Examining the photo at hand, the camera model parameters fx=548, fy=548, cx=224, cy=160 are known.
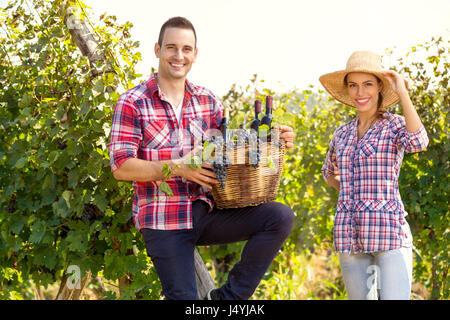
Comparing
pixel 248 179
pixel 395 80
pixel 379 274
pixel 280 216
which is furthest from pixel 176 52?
pixel 379 274

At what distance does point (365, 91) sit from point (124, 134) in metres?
1.12

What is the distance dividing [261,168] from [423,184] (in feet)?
6.09

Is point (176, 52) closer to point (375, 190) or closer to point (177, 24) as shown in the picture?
point (177, 24)

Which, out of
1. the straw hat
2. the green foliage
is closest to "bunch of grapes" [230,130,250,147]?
the straw hat

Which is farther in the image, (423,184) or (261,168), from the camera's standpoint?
(423,184)

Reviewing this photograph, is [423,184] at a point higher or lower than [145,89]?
lower

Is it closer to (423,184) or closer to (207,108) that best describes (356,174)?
(207,108)

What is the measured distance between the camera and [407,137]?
2.37 meters

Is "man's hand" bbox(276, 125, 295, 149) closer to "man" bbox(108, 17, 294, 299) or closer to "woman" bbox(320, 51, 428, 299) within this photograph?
"man" bbox(108, 17, 294, 299)

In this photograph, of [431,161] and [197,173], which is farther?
Answer: [431,161]

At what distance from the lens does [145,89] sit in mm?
2395

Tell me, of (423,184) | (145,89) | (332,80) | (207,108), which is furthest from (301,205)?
(145,89)

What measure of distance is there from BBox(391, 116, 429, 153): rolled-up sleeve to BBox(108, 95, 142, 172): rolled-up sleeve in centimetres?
113

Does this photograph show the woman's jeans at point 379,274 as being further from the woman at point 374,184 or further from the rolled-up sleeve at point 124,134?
the rolled-up sleeve at point 124,134
